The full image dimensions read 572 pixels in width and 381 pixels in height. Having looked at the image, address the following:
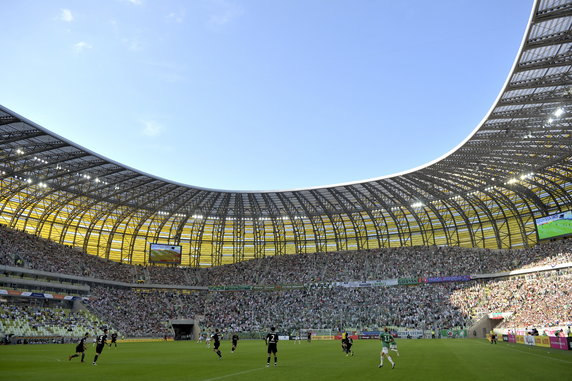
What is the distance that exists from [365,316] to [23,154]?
171 ft

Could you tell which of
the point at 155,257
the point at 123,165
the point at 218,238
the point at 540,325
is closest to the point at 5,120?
the point at 123,165

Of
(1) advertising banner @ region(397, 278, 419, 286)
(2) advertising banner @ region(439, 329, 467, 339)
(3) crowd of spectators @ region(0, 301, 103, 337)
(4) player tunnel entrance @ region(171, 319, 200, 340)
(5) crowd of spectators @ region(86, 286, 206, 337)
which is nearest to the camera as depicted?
(3) crowd of spectators @ region(0, 301, 103, 337)

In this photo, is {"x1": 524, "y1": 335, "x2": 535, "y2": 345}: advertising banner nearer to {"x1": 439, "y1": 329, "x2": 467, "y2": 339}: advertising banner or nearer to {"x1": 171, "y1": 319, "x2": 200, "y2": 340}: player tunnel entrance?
{"x1": 439, "y1": 329, "x2": 467, "y2": 339}: advertising banner

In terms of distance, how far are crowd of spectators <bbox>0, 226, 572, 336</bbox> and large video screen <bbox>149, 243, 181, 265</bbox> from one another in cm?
527

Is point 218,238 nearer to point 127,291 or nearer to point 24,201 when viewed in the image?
point 127,291

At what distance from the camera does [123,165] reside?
182 ft

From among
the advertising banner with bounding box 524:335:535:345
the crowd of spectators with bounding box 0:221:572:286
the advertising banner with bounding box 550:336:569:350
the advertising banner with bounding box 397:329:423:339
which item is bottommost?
the advertising banner with bounding box 397:329:423:339

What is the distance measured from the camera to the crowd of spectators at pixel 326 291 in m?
62.6

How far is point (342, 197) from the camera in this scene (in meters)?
71.3

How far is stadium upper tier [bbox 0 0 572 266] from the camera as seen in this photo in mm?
38938

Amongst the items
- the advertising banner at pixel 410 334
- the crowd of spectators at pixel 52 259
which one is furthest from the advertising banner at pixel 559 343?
the crowd of spectators at pixel 52 259

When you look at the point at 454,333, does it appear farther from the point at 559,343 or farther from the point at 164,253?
the point at 164,253

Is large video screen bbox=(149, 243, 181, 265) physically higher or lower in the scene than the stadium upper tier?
lower

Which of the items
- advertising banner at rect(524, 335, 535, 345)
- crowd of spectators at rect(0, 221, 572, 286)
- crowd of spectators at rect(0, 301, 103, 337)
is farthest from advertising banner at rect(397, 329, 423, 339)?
crowd of spectators at rect(0, 301, 103, 337)
